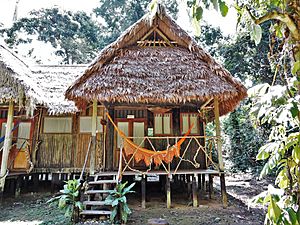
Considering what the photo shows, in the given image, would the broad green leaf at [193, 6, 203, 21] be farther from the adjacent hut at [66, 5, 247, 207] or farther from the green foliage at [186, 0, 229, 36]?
the adjacent hut at [66, 5, 247, 207]

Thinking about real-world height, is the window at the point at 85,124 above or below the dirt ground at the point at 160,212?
above

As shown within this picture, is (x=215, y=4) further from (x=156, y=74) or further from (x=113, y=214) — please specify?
(x=156, y=74)

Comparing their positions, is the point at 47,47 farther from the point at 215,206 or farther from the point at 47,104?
the point at 215,206

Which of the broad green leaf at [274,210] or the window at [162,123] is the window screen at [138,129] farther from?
the broad green leaf at [274,210]

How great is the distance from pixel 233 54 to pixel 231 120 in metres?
3.43

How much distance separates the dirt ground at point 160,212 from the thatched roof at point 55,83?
8.27 ft

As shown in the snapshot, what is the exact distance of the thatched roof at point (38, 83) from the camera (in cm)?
599

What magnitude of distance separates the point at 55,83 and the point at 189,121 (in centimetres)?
470

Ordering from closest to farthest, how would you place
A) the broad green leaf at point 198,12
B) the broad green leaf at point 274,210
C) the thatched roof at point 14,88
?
the broad green leaf at point 274,210
the broad green leaf at point 198,12
the thatched roof at point 14,88

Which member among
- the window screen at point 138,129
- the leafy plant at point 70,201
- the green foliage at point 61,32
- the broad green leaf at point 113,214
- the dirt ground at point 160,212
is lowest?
the dirt ground at point 160,212

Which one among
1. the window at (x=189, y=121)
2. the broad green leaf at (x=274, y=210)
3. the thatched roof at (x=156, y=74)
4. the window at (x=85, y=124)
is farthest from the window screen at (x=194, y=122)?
the broad green leaf at (x=274, y=210)

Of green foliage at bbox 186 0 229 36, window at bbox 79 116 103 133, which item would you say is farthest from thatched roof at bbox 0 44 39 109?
green foliage at bbox 186 0 229 36

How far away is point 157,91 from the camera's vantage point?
17.8ft

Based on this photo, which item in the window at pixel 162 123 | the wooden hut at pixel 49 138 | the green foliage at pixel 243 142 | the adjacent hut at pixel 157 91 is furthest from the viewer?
the green foliage at pixel 243 142
